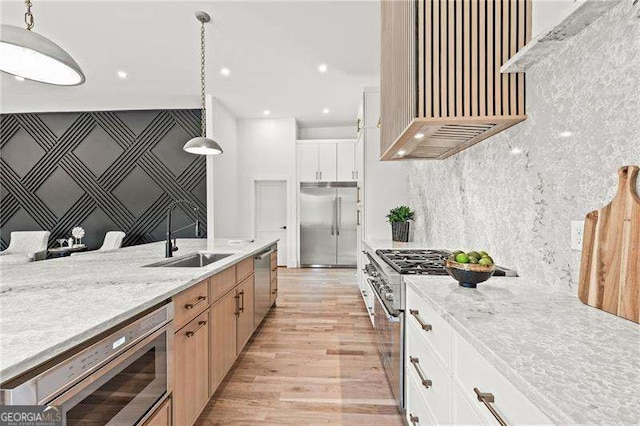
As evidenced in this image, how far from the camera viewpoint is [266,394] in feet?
6.59

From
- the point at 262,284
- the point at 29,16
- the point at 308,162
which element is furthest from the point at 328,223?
the point at 29,16

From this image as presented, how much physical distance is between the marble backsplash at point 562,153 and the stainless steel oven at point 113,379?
5.62ft

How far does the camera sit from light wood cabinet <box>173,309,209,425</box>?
140 cm

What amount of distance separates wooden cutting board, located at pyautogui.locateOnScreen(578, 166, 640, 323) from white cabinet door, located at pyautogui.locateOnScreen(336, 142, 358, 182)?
532 centimetres

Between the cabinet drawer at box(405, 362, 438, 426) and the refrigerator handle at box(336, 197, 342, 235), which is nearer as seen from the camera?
the cabinet drawer at box(405, 362, 438, 426)

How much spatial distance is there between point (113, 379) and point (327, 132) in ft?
21.0

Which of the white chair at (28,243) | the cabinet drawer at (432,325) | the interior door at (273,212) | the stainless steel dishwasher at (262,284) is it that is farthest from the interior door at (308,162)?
the cabinet drawer at (432,325)

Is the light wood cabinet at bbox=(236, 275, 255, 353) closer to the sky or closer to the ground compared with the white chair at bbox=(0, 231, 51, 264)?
closer to the ground

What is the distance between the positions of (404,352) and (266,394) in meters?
1.01

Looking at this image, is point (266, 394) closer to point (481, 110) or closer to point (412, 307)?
point (412, 307)

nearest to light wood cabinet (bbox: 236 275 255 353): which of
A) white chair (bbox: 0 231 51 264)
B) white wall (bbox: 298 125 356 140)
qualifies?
white chair (bbox: 0 231 51 264)

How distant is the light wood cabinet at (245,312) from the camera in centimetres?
235

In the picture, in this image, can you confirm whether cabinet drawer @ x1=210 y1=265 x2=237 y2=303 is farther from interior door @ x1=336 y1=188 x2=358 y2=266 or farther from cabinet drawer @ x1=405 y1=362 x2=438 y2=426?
interior door @ x1=336 y1=188 x2=358 y2=266

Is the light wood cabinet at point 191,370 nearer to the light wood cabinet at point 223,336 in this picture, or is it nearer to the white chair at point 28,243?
the light wood cabinet at point 223,336
